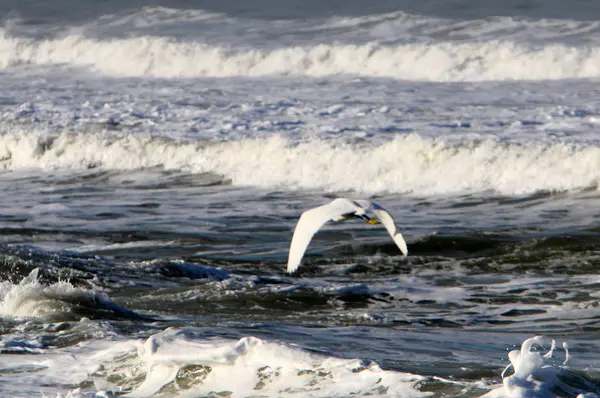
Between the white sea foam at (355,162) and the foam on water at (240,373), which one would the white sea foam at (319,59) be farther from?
the foam on water at (240,373)

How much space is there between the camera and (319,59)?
30.3m

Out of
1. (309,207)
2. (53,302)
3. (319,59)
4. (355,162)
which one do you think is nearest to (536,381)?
(53,302)

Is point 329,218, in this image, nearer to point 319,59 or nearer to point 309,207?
point 309,207

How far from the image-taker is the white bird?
8211 mm

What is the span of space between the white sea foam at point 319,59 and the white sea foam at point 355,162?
9.49m

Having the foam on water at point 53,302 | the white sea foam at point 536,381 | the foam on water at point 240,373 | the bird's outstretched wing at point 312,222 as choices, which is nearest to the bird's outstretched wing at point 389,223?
the bird's outstretched wing at point 312,222

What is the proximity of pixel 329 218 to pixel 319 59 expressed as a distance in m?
22.2

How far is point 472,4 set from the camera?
3609 centimetres

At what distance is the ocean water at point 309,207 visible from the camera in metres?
6.46

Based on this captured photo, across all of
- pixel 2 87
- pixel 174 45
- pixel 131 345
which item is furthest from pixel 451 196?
pixel 174 45

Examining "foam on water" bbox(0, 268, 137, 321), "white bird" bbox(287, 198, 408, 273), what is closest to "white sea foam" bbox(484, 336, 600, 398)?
"white bird" bbox(287, 198, 408, 273)

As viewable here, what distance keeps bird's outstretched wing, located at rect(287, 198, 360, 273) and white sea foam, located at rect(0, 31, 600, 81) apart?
1756cm

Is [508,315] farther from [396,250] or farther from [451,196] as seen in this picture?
[451,196]

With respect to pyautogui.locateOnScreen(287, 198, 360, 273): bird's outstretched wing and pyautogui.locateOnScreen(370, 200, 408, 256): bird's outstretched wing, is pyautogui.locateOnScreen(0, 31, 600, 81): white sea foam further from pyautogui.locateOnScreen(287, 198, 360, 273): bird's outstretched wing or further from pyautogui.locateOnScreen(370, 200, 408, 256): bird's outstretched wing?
pyautogui.locateOnScreen(370, 200, 408, 256): bird's outstretched wing
